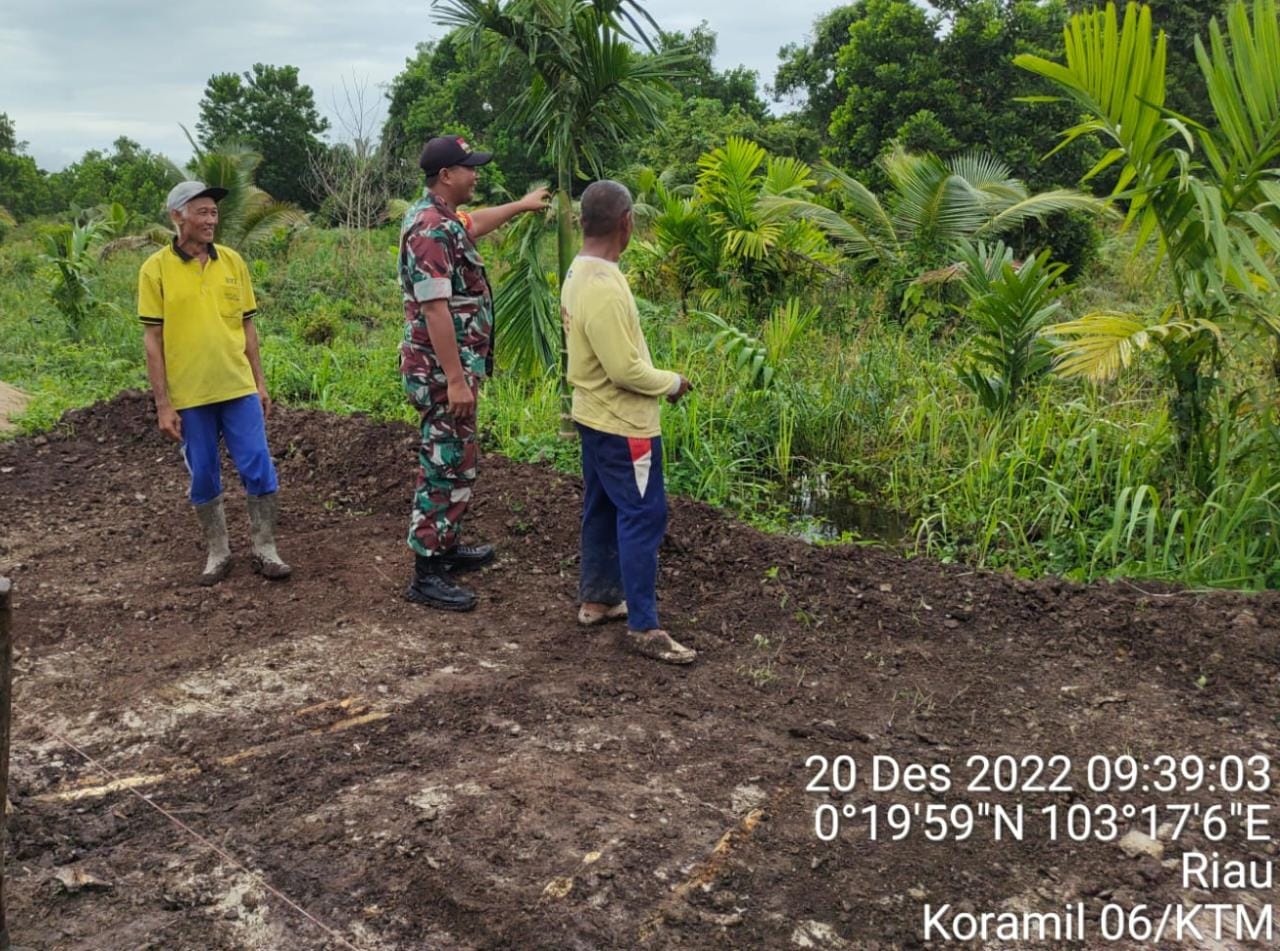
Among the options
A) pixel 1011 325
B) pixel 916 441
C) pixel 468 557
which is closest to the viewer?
pixel 468 557

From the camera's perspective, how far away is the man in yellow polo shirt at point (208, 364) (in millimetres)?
4441

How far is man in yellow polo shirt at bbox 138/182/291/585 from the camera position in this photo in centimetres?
444

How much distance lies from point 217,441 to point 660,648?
7.14 ft

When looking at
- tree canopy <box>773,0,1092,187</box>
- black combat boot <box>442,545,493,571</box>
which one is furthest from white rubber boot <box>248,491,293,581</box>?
tree canopy <box>773,0,1092,187</box>

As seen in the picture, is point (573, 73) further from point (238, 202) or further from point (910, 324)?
point (238, 202)

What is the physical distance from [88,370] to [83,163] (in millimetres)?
33873

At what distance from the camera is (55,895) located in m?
2.68

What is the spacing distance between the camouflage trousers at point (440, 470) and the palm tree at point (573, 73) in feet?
5.62

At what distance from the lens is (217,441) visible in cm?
A: 468

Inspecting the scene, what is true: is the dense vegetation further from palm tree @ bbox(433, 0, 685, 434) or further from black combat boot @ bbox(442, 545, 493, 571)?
black combat boot @ bbox(442, 545, 493, 571)

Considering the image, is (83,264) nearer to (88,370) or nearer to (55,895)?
(88,370)

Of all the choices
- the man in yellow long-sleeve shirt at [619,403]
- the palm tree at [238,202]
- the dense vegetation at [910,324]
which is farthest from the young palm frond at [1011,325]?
the palm tree at [238,202]

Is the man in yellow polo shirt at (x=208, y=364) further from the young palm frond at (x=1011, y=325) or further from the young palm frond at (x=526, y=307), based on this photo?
the young palm frond at (x=1011, y=325)

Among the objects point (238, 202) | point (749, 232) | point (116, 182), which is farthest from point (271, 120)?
point (749, 232)
